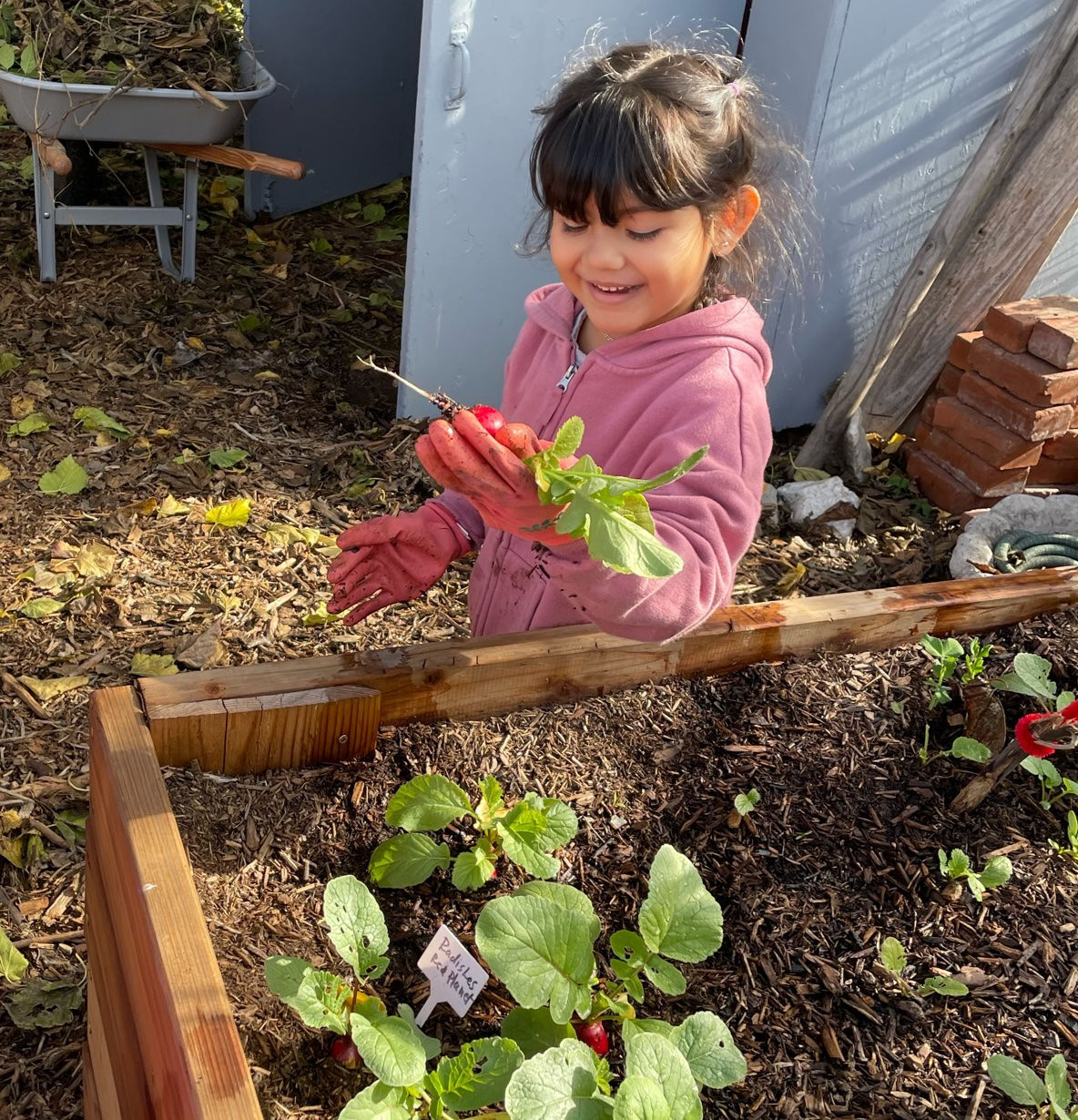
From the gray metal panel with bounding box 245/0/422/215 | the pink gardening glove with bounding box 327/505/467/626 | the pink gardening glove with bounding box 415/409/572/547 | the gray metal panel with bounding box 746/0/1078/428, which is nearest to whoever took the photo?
the pink gardening glove with bounding box 415/409/572/547

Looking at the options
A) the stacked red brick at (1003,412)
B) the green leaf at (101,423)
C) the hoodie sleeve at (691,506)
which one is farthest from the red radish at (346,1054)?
the stacked red brick at (1003,412)

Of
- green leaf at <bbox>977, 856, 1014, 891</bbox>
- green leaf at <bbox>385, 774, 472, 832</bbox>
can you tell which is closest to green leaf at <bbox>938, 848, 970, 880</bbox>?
green leaf at <bbox>977, 856, 1014, 891</bbox>

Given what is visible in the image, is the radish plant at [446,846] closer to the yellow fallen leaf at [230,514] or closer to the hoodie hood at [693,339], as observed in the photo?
the hoodie hood at [693,339]

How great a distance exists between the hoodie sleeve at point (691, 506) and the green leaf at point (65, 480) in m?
1.78

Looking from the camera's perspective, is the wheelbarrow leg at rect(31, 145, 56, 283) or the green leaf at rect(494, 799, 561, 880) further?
the wheelbarrow leg at rect(31, 145, 56, 283)

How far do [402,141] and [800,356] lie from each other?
2098 millimetres

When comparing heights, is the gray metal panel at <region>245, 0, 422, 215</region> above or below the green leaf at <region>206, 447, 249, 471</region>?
above

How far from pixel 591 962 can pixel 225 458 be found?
2.10 metres

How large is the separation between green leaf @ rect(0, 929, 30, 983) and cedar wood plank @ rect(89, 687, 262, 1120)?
1.70 ft

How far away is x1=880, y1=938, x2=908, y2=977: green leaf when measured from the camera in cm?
137

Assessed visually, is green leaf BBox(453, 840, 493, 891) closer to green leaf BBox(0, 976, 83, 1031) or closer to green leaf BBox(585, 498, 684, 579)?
green leaf BBox(585, 498, 684, 579)

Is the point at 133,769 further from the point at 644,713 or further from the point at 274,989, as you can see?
the point at 644,713

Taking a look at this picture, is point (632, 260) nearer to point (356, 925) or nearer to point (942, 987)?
point (356, 925)

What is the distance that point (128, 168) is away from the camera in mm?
4293
